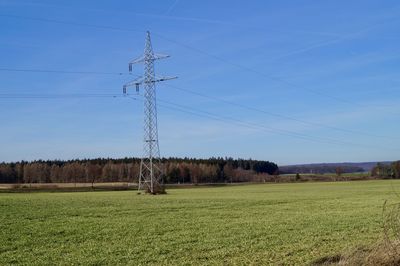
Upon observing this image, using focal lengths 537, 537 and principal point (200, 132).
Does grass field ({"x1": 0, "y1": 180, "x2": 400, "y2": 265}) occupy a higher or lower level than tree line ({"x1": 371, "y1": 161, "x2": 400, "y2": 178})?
lower

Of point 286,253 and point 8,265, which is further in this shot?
point 286,253

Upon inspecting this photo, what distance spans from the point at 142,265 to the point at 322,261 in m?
4.70

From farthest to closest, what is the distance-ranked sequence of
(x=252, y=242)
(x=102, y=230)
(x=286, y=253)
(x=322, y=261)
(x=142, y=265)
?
(x=102, y=230) < (x=252, y=242) < (x=286, y=253) < (x=142, y=265) < (x=322, y=261)

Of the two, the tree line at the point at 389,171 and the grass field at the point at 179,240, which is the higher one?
the tree line at the point at 389,171

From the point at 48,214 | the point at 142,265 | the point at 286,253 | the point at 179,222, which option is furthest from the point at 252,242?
the point at 48,214

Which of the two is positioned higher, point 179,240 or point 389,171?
point 389,171

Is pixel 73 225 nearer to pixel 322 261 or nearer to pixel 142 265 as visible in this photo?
pixel 142 265

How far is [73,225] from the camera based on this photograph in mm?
26906

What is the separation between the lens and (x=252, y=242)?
62.8 ft

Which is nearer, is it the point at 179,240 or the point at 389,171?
the point at 179,240

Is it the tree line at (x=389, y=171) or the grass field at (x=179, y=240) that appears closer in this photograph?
the grass field at (x=179, y=240)

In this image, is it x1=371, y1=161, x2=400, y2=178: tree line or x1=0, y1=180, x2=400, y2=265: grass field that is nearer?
x1=0, y1=180, x2=400, y2=265: grass field

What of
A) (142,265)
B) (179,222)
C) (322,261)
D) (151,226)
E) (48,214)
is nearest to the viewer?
(322,261)

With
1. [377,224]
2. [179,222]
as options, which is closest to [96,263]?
[179,222]
